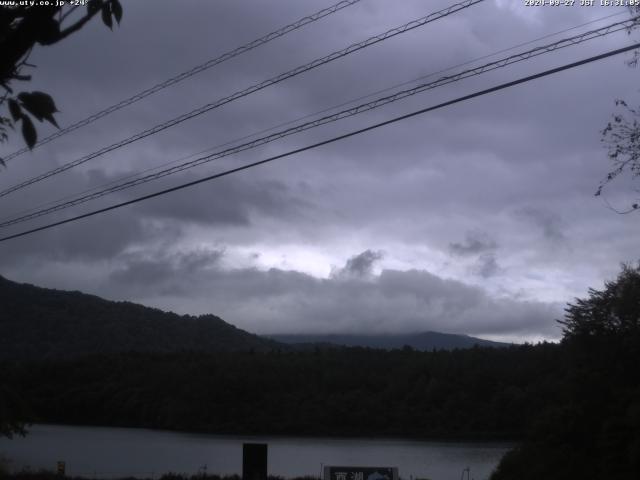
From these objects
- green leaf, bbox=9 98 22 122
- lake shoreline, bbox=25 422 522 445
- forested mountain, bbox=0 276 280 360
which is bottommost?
lake shoreline, bbox=25 422 522 445

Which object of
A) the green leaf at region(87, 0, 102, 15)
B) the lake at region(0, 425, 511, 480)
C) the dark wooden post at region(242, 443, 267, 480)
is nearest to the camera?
the green leaf at region(87, 0, 102, 15)

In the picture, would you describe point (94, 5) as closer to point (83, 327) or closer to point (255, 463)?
point (255, 463)

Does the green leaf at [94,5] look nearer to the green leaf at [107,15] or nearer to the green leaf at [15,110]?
the green leaf at [107,15]

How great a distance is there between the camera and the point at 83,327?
87312mm

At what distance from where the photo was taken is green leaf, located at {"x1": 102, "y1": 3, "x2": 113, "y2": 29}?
166 inches

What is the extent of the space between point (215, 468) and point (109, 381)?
1500 inches

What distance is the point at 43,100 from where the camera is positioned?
373 centimetres

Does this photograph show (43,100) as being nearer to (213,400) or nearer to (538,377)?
(538,377)

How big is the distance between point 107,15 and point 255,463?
16.5 m

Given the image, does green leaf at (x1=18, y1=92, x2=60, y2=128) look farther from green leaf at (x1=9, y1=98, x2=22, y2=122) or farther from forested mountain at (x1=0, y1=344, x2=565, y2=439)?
forested mountain at (x1=0, y1=344, x2=565, y2=439)

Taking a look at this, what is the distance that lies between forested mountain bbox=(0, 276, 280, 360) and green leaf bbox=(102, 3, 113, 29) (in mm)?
68869

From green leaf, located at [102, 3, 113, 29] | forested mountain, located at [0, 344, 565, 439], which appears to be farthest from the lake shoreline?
green leaf, located at [102, 3, 113, 29]

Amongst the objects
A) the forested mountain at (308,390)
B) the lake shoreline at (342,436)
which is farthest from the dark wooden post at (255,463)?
the lake shoreline at (342,436)

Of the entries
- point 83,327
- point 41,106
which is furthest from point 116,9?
point 83,327
